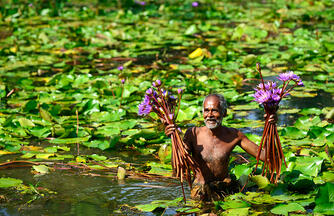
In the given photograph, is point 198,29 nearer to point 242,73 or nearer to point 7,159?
point 242,73

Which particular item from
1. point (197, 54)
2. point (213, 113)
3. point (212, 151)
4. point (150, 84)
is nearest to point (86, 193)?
point (212, 151)

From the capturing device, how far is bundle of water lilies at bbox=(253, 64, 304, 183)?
2943mm

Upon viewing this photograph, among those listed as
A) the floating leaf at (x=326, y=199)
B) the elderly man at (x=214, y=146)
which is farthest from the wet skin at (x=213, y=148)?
the floating leaf at (x=326, y=199)

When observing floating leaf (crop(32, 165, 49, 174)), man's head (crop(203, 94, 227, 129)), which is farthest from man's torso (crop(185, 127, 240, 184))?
floating leaf (crop(32, 165, 49, 174))

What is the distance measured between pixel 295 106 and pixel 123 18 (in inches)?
226

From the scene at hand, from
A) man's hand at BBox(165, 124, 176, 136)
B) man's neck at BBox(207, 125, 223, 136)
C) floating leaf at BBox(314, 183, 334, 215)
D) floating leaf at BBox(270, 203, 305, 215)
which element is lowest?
floating leaf at BBox(270, 203, 305, 215)

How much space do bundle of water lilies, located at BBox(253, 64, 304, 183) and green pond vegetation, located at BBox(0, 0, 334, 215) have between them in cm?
13

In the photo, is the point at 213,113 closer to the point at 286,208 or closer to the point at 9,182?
the point at 286,208

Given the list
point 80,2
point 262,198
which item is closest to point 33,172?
point 262,198

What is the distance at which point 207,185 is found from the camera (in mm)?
3172

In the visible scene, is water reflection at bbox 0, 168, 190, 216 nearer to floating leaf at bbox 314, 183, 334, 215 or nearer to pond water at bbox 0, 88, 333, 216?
pond water at bbox 0, 88, 333, 216

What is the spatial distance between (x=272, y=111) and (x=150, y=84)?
300 centimetres

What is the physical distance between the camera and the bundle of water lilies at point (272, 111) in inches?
116

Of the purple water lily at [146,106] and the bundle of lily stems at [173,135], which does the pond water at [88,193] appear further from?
the purple water lily at [146,106]
